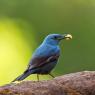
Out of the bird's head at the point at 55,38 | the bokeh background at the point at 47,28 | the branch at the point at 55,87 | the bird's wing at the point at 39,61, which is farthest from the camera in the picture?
the bokeh background at the point at 47,28

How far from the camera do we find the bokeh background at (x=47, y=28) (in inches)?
936

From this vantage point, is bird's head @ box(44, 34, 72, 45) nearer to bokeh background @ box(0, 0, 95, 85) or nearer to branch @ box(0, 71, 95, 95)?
branch @ box(0, 71, 95, 95)

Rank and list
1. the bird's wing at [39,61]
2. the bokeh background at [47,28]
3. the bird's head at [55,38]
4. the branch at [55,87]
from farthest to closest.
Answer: the bokeh background at [47,28]
the bird's head at [55,38]
the bird's wing at [39,61]
the branch at [55,87]

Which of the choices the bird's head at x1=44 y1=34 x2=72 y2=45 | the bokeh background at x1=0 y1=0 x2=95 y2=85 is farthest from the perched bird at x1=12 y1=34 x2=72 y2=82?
the bokeh background at x1=0 y1=0 x2=95 y2=85

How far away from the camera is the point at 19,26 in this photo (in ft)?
87.6

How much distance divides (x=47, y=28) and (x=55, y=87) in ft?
54.5

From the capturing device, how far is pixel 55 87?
32.4 ft

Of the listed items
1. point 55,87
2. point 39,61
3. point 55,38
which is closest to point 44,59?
point 39,61

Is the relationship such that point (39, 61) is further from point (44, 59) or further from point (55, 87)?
point (55, 87)

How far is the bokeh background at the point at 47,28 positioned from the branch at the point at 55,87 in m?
12.8

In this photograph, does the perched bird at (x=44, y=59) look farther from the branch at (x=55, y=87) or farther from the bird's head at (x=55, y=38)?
the branch at (x=55, y=87)

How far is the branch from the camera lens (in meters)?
9.73

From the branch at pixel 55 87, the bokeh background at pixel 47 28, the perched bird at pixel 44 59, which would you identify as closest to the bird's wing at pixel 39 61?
the perched bird at pixel 44 59

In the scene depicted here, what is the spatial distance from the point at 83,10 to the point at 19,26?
218cm
